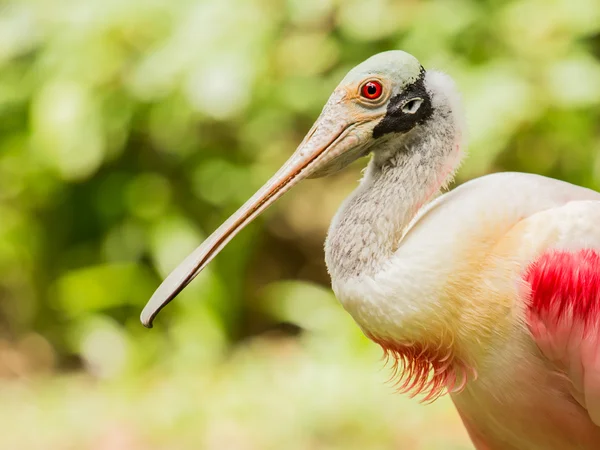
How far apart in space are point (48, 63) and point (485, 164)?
2250mm

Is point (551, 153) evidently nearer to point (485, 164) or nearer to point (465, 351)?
point (485, 164)

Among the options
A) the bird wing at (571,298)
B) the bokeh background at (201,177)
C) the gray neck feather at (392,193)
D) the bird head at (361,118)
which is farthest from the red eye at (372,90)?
the bokeh background at (201,177)

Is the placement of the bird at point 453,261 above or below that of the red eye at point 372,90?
below

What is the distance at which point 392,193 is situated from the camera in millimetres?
2223

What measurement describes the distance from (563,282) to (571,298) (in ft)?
0.18

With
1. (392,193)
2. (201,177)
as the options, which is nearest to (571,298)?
(392,193)

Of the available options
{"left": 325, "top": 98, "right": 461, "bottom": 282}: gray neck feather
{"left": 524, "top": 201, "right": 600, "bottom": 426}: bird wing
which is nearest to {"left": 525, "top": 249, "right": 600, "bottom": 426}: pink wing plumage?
{"left": 524, "top": 201, "right": 600, "bottom": 426}: bird wing

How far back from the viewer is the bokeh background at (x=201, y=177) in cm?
427

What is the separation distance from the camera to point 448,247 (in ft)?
6.98

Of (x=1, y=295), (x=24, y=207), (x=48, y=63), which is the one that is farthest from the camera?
(x=1, y=295)

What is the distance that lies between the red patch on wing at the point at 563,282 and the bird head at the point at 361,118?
446 millimetres

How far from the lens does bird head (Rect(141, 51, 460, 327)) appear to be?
86.4 inches

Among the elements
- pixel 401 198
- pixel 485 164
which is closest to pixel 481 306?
pixel 401 198

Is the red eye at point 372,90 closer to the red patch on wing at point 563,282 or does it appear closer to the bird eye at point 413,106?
the bird eye at point 413,106
